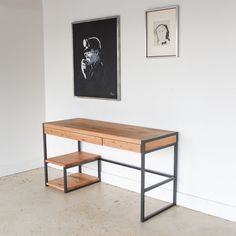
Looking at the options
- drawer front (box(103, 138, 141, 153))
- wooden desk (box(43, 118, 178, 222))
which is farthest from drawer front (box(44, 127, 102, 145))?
drawer front (box(103, 138, 141, 153))

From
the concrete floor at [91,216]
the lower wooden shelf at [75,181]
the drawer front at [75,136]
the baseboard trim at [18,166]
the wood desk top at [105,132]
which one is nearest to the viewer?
the concrete floor at [91,216]

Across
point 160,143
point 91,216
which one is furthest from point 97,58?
point 91,216

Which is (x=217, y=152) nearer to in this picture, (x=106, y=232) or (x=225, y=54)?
(x=225, y=54)

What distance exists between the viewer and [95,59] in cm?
421

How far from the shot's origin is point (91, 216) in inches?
135

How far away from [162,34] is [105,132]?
1.12 meters

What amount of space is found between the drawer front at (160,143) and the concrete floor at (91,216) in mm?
668

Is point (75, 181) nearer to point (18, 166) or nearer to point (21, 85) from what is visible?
point (18, 166)

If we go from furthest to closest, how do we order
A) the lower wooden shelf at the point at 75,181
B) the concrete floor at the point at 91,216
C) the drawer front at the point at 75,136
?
the lower wooden shelf at the point at 75,181 < the drawer front at the point at 75,136 < the concrete floor at the point at 91,216

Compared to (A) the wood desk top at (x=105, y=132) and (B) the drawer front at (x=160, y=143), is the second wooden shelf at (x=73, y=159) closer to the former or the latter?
(A) the wood desk top at (x=105, y=132)

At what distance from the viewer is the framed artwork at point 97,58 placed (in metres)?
4.01

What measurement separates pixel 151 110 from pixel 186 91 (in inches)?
18.5

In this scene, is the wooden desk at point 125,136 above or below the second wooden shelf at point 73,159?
above

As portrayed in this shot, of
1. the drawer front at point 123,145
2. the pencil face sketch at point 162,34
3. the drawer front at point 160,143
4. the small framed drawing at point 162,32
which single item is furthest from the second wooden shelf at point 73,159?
the pencil face sketch at point 162,34
